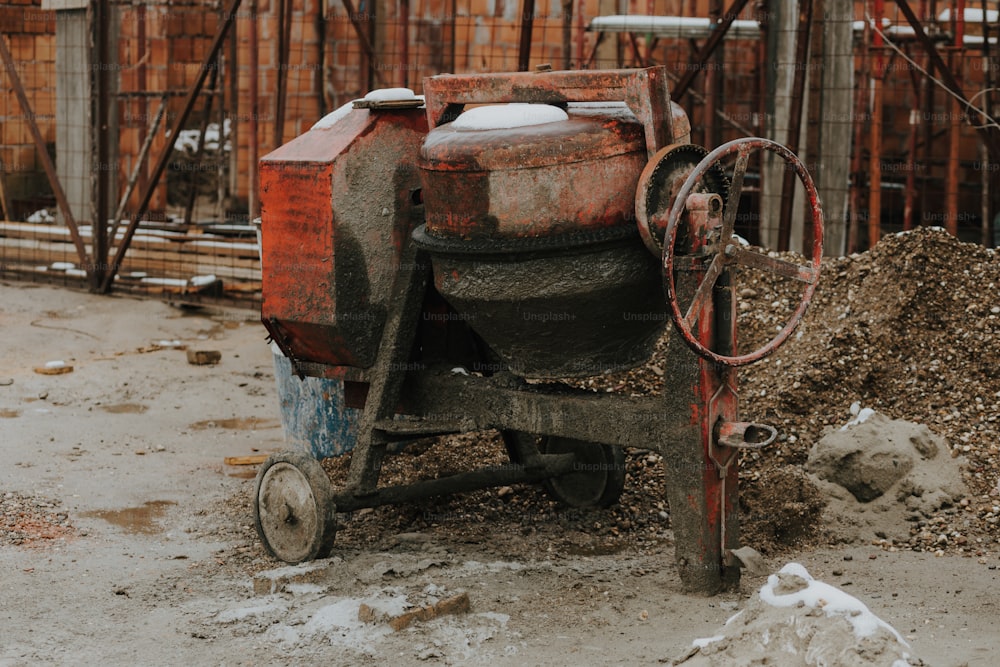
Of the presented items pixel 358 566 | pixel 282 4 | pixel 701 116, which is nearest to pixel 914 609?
pixel 358 566

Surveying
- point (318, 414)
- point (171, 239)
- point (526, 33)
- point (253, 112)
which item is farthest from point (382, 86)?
point (318, 414)

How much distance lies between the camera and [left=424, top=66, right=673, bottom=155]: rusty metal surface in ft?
13.1

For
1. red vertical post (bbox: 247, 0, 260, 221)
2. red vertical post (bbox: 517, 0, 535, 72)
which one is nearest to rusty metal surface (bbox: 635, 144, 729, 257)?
red vertical post (bbox: 517, 0, 535, 72)

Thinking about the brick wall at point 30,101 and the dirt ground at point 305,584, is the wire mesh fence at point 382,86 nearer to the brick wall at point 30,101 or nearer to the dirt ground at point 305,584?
the brick wall at point 30,101

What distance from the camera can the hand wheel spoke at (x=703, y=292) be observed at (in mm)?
3885

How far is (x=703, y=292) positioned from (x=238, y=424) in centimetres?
364

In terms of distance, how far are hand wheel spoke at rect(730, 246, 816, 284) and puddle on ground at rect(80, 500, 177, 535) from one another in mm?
2658

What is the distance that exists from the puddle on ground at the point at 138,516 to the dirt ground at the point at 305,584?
12 millimetres

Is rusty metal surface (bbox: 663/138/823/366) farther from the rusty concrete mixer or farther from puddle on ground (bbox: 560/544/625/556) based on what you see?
puddle on ground (bbox: 560/544/625/556)

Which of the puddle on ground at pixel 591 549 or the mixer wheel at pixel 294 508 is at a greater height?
the mixer wheel at pixel 294 508

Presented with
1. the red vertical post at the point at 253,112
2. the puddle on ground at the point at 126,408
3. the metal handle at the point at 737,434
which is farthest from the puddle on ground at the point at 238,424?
the red vertical post at the point at 253,112

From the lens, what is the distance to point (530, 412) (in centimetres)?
447

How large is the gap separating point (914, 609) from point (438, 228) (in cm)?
196

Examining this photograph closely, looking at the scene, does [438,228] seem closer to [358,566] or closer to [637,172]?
[637,172]
